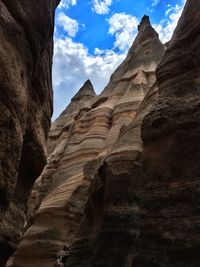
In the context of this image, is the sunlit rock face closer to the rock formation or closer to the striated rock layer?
the rock formation

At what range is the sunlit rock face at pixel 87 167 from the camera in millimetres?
10758

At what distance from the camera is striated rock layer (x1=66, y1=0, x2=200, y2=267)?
16.1 ft

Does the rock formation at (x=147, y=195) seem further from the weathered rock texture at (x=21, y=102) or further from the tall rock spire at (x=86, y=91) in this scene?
the tall rock spire at (x=86, y=91)

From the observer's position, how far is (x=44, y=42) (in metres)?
7.60

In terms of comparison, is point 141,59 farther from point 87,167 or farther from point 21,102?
point 21,102

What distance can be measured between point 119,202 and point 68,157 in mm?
13408

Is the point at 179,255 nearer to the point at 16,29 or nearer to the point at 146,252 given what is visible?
the point at 146,252

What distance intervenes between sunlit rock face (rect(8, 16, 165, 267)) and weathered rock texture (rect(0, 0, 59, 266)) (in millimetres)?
1951

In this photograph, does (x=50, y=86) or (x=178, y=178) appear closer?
(x=178, y=178)

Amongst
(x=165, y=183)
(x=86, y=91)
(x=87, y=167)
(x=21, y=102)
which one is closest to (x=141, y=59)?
(x=86, y=91)

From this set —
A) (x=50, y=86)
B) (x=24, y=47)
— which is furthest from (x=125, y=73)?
(x=24, y=47)

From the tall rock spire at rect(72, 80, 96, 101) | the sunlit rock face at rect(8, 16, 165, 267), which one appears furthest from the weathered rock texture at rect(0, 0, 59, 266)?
the tall rock spire at rect(72, 80, 96, 101)

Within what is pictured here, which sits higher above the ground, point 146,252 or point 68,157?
point 68,157

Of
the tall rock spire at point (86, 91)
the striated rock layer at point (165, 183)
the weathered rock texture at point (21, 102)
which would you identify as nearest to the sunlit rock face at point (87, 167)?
the striated rock layer at point (165, 183)
